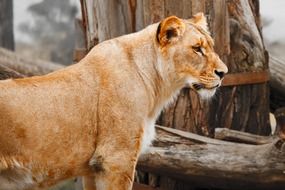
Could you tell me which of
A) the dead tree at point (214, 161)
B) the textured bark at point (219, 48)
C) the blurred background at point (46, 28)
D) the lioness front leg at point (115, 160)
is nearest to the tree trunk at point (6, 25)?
the blurred background at point (46, 28)

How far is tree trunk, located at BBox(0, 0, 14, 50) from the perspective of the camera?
1346cm

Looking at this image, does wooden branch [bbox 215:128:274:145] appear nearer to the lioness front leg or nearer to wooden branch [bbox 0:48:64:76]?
the lioness front leg

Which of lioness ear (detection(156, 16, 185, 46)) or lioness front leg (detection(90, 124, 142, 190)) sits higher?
lioness ear (detection(156, 16, 185, 46))

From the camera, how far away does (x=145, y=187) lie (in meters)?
6.19

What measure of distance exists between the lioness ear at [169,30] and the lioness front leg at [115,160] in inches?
26.1

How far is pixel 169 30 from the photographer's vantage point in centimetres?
475

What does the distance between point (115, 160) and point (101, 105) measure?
14.5 inches

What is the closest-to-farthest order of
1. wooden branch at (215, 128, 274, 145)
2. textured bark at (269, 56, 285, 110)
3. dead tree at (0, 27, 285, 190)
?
1. dead tree at (0, 27, 285, 190)
2. wooden branch at (215, 128, 274, 145)
3. textured bark at (269, 56, 285, 110)

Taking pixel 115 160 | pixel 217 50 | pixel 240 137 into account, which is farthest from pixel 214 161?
pixel 115 160

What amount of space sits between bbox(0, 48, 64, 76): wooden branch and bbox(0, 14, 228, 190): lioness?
2.80 meters

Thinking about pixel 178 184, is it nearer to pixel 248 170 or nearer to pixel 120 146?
pixel 248 170

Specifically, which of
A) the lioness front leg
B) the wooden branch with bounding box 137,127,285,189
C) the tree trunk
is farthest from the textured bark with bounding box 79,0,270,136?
the tree trunk

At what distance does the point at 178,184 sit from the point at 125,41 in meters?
1.90

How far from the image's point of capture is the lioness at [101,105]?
4.43m
